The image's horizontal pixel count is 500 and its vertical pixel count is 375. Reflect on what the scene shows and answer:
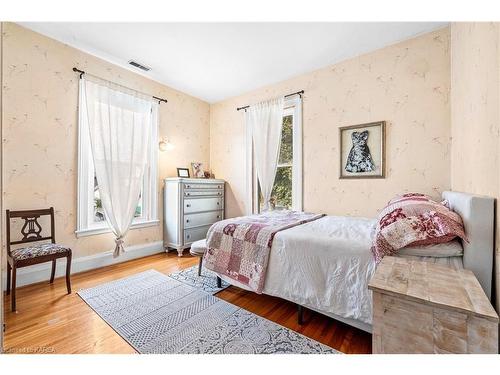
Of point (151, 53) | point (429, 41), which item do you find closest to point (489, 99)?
point (429, 41)

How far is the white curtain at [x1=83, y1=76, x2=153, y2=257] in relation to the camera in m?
2.85

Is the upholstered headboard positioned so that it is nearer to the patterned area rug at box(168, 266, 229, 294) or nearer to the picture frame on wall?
the picture frame on wall

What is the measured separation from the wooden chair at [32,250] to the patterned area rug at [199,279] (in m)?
1.06

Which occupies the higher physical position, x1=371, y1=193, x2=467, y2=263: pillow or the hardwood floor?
x1=371, y1=193, x2=467, y2=263: pillow

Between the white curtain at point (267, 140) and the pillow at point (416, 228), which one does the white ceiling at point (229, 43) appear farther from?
the pillow at point (416, 228)

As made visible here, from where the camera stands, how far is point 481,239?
1248 mm

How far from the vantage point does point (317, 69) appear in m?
3.18

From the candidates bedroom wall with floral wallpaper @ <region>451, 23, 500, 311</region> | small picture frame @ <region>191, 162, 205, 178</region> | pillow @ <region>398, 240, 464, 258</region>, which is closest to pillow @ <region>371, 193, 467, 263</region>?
pillow @ <region>398, 240, 464, 258</region>

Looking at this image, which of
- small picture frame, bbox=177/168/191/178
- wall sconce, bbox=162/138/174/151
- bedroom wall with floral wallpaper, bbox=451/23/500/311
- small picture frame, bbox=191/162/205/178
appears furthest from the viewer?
small picture frame, bbox=191/162/205/178

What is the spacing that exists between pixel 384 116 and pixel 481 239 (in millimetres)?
1875

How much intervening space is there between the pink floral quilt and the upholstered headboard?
124 centimetres

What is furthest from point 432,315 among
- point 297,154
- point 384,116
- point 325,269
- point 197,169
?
point 197,169
